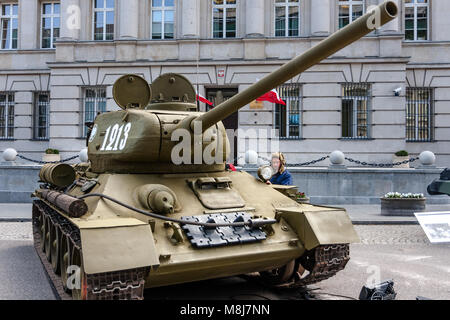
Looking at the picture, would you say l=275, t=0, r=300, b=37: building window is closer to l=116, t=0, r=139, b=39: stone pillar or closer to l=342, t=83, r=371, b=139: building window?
l=342, t=83, r=371, b=139: building window

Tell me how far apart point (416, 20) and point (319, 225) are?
58.1 ft

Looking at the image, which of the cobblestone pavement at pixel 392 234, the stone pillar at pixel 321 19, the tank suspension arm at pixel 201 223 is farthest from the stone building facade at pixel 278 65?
the tank suspension arm at pixel 201 223

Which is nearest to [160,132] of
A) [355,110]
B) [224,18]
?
[355,110]

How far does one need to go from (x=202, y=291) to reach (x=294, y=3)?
16001 millimetres

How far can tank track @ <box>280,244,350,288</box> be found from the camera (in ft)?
16.8

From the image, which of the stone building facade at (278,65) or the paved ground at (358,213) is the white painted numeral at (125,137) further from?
the stone building facade at (278,65)

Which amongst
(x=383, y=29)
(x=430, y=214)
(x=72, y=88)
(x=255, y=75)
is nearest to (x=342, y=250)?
(x=430, y=214)

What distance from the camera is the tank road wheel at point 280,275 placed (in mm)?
5727

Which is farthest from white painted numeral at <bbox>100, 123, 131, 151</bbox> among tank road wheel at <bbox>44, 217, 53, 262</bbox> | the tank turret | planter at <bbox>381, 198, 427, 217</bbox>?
planter at <bbox>381, 198, 427, 217</bbox>

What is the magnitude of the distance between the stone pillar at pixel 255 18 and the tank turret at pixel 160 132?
40.3 ft

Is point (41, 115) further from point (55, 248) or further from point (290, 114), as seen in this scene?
point (55, 248)

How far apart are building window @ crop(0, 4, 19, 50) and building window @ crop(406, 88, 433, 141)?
18880 millimetres
